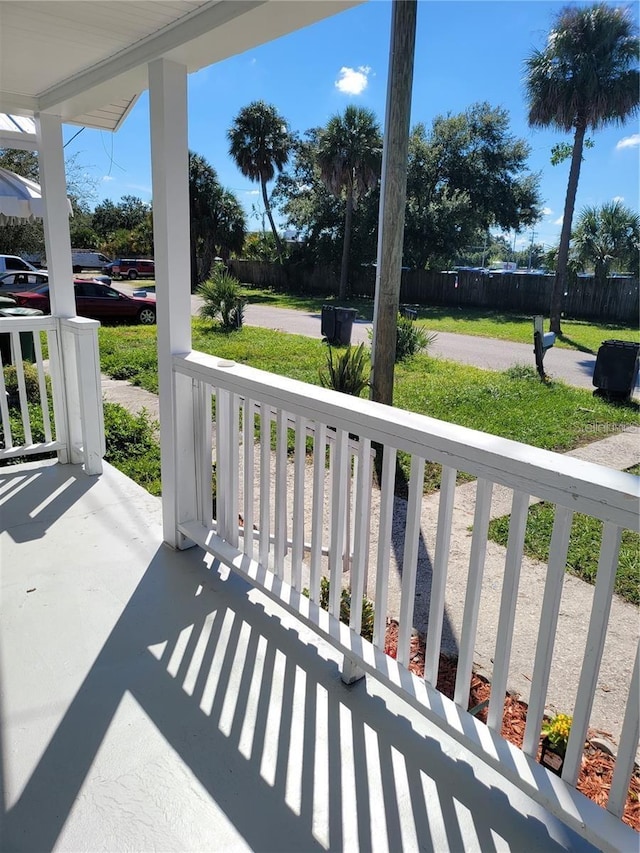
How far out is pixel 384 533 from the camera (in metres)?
1.61

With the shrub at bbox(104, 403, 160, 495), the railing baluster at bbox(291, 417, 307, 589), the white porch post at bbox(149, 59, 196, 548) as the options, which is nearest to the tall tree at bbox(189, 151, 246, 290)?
the shrub at bbox(104, 403, 160, 495)

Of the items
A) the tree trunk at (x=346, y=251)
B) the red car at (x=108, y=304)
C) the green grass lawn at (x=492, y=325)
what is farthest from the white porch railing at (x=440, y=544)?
the tree trunk at (x=346, y=251)

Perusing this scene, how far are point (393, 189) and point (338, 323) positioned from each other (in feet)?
18.5

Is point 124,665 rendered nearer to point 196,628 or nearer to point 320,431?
point 196,628

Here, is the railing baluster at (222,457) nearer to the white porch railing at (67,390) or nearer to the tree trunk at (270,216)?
the white porch railing at (67,390)

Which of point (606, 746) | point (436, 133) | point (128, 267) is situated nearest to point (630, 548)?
point (606, 746)

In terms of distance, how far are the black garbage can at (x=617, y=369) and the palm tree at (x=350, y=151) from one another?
548 inches

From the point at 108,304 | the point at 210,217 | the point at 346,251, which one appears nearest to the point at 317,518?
the point at 108,304

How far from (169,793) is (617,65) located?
55.6 feet

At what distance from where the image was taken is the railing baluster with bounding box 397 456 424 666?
1486 millimetres

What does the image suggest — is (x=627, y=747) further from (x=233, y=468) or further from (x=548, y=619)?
(x=233, y=468)

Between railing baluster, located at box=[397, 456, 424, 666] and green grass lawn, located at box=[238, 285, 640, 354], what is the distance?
11.2 metres

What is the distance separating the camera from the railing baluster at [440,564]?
1.41 meters

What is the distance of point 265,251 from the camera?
26828 mm
